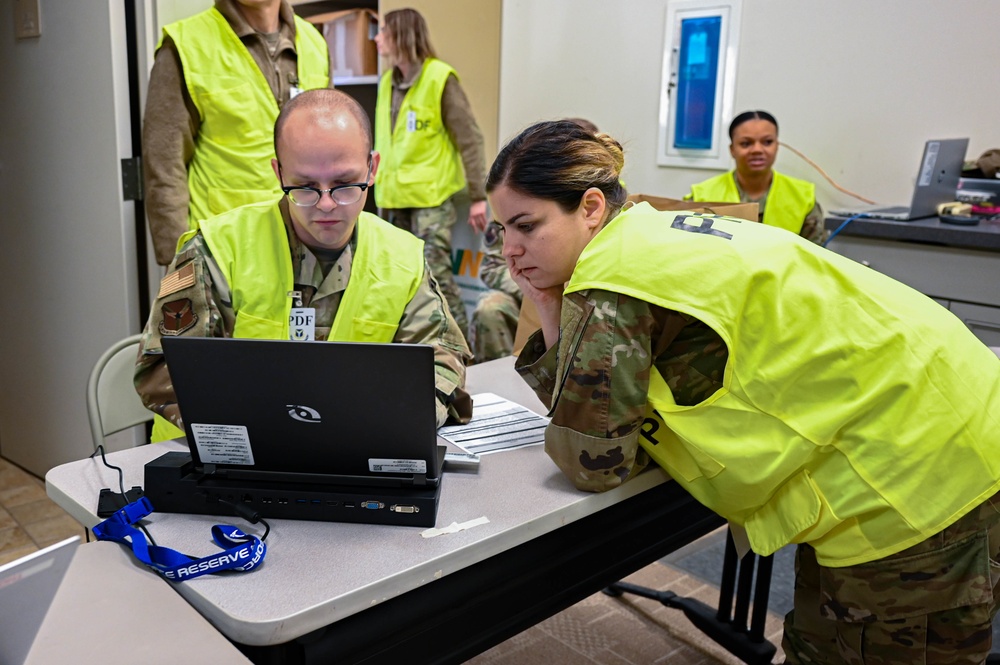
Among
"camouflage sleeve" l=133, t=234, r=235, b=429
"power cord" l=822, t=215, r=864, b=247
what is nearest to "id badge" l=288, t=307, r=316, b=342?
"camouflage sleeve" l=133, t=234, r=235, b=429

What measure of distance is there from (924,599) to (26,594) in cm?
106

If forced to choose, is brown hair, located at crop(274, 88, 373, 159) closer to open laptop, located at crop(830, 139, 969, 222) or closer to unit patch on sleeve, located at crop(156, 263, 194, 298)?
unit patch on sleeve, located at crop(156, 263, 194, 298)

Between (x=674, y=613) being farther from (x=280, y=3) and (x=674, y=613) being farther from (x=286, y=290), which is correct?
(x=280, y=3)

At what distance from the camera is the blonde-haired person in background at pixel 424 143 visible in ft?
12.3

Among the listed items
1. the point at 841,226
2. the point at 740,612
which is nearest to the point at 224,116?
the point at 740,612

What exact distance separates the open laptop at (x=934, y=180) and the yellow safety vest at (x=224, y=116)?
189cm

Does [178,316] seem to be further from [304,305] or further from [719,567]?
[719,567]

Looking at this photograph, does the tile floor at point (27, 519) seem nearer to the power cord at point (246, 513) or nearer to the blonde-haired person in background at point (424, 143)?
Result: the power cord at point (246, 513)

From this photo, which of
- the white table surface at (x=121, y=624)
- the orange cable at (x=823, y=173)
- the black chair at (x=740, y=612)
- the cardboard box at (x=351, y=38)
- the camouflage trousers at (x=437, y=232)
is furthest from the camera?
the cardboard box at (x=351, y=38)

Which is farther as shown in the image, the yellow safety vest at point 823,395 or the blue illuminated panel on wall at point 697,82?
the blue illuminated panel on wall at point 697,82

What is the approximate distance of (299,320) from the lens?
149cm

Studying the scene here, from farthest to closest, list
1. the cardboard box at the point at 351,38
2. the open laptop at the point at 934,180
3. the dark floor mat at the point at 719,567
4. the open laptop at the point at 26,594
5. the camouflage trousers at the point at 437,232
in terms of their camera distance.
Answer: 1. the cardboard box at the point at 351,38
2. the camouflage trousers at the point at 437,232
3. the open laptop at the point at 934,180
4. the dark floor mat at the point at 719,567
5. the open laptop at the point at 26,594

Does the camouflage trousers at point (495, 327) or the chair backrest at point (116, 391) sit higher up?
the chair backrest at point (116, 391)

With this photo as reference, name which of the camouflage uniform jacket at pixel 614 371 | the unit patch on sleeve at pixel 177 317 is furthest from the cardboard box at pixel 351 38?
the camouflage uniform jacket at pixel 614 371
